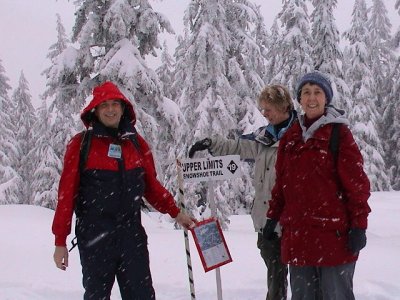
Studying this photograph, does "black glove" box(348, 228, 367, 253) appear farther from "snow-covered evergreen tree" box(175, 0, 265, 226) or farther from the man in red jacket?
"snow-covered evergreen tree" box(175, 0, 265, 226)

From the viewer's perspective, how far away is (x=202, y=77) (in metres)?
17.4

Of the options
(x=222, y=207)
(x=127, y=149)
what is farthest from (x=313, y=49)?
(x=127, y=149)

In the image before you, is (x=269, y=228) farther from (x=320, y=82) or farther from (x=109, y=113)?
(x=109, y=113)

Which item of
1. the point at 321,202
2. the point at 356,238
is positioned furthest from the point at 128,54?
the point at 356,238

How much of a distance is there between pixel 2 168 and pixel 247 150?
29998mm

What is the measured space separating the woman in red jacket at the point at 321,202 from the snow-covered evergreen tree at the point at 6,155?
29.9 m

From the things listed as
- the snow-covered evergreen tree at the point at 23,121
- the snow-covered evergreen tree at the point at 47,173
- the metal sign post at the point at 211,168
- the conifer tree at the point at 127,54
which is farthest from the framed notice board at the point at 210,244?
the snow-covered evergreen tree at the point at 23,121

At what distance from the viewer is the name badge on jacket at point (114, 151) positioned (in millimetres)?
3900

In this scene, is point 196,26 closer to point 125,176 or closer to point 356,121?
point 125,176

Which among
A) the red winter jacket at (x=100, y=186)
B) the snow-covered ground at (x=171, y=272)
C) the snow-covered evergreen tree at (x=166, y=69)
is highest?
the snow-covered evergreen tree at (x=166, y=69)

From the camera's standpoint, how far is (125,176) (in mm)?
3904

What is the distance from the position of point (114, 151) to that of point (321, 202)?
5.79 feet

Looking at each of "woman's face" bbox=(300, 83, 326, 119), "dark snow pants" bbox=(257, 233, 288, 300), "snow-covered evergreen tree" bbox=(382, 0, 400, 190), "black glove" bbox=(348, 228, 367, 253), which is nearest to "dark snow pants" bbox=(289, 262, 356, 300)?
"black glove" bbox=(348, 228, 367, 253)

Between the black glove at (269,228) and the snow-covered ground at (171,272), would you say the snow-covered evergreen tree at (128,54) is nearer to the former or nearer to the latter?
the snow-covered ground at (171,272)
